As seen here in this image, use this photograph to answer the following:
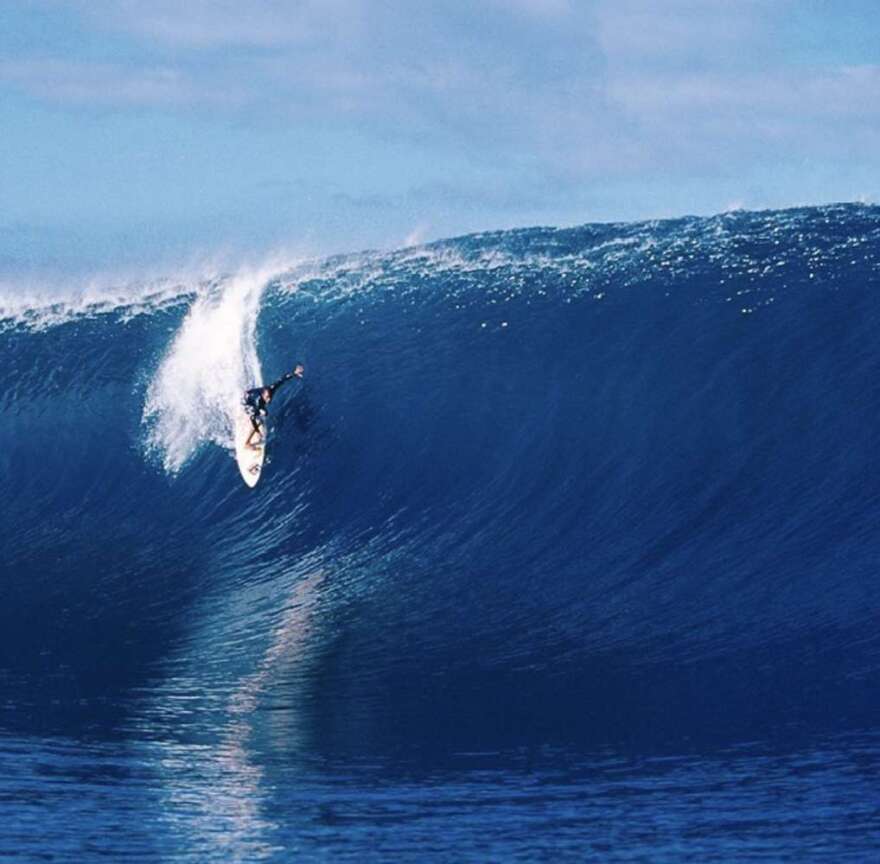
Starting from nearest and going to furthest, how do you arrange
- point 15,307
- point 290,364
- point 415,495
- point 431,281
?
point 415,495 → point 290,364 → point 431,281 → point 15,307

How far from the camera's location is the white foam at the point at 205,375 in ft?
79.5

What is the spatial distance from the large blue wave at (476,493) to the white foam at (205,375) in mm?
73

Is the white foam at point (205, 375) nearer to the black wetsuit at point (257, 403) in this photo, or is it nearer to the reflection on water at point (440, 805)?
the black wetsuit at point (257, 403)

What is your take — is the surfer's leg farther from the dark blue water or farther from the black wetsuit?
the dark blue water

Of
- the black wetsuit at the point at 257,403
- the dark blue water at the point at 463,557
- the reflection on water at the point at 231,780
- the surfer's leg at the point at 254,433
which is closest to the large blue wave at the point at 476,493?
the dark blue water at the point at 463,557

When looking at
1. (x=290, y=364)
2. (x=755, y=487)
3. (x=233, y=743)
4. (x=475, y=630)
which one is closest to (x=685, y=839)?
(x=233, y=743)

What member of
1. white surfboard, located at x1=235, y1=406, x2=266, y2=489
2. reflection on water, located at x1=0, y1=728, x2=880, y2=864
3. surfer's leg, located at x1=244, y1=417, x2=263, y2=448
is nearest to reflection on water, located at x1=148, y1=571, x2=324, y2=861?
reflection on water, located at x1=0, y1=728, x2=880, y2=864

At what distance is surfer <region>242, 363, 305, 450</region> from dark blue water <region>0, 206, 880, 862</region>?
56 centimetres

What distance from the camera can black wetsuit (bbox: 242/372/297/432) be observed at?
21.7m

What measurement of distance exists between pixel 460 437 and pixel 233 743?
30.5 feet

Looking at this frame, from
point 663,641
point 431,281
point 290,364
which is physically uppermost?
point 431,281

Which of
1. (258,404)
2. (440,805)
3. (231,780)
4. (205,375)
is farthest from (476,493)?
(440,805)

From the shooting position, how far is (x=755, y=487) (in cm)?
1997

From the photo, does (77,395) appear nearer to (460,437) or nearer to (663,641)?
(460,437)
